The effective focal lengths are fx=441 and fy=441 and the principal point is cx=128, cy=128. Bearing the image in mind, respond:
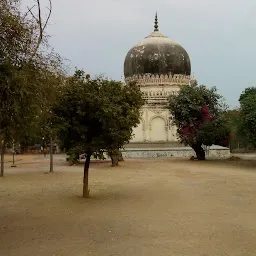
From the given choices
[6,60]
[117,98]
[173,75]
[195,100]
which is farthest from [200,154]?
[6,60]

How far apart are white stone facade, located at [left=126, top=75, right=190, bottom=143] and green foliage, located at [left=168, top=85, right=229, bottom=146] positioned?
6.52m

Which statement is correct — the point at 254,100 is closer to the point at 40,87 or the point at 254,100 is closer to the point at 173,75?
the point at 173,75

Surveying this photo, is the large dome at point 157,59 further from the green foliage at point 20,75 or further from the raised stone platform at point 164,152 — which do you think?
the green foliage at point 20,75

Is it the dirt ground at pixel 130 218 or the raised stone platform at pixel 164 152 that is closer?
the dirt ground at pixel 130 218

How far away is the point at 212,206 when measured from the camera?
12.9 metres

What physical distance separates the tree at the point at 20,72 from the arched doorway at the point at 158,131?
1237 inches

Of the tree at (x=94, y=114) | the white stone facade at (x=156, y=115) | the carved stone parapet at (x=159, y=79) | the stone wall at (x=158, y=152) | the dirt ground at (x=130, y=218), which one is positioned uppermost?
the carved stone parapet at (x=159, y=79)

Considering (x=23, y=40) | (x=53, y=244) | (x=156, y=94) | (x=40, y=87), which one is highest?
(x=156, y=94)

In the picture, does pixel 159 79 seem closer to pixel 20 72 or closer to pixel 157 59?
pixel 157 59

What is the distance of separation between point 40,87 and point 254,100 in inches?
842

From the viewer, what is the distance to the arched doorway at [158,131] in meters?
40.6

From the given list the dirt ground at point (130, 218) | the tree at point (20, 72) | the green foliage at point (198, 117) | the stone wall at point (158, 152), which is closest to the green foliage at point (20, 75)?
the tree at point (20, 72)

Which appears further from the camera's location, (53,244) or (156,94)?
(156,94)

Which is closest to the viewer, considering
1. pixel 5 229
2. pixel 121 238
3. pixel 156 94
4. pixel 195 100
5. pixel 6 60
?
pixel 6 60
